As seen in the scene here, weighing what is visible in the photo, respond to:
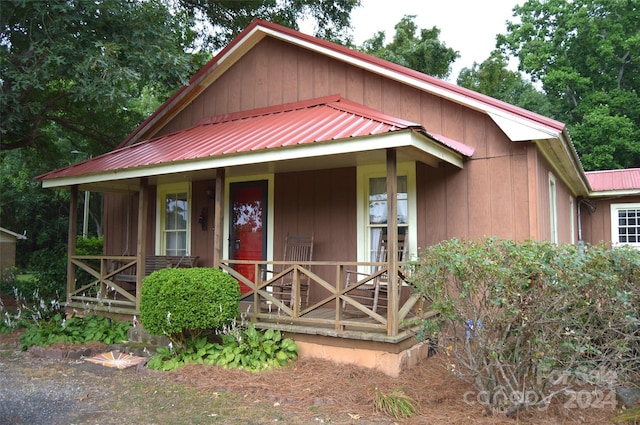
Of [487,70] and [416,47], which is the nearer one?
[416,47]

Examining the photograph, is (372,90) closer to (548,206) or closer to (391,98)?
(391,98)

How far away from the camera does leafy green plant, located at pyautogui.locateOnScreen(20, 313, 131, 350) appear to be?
6.68 meters

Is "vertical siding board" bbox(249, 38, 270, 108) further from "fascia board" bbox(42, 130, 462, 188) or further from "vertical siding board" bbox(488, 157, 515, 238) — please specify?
"vertical siding board" bbox(488, 157, 515, 238)

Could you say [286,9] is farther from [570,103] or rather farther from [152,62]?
[570,103]

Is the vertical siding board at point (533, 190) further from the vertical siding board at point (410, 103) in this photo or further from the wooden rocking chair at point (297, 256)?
the wooden rocking chair at point (297, 256)

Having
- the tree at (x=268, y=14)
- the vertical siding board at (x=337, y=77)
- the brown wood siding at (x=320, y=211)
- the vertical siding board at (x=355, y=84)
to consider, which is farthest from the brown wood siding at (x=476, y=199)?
the tree at (x=268, y=14)

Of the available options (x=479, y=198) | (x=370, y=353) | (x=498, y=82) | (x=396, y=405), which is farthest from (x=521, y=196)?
(x=498, y=82)

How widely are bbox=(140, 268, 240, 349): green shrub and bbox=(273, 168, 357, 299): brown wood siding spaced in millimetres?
1916

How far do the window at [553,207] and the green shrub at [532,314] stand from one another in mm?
4148

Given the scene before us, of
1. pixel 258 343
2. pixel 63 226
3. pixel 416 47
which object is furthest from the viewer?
pixel 63 226

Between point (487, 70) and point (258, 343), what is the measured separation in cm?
2091

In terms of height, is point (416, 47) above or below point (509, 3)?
below

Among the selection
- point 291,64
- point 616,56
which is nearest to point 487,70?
point 616,56

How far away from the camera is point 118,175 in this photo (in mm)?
6977
